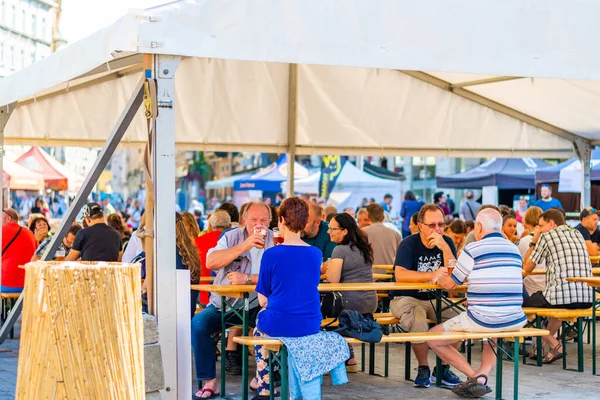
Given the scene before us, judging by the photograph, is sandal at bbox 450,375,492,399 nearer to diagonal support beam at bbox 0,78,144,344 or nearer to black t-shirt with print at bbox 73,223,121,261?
diagonal support beam at bbox 0,78,144,344

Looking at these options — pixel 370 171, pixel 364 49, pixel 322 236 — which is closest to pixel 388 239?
pixel 322 236

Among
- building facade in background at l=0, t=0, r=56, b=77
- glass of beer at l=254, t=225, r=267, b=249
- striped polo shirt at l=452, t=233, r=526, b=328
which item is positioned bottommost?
striped polo shirt at l=452, t=233, r=526, b=328

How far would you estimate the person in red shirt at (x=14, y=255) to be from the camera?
399 inches

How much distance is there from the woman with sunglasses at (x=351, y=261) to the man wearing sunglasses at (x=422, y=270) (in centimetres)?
25

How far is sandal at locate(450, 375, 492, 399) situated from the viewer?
6.92 m

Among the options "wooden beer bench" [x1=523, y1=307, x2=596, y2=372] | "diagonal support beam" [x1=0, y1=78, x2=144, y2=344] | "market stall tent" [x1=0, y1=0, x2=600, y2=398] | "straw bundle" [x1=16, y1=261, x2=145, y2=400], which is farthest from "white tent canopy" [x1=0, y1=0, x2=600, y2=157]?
"straw bundle" [x1=16, y1=261, x2=145, y2=400]

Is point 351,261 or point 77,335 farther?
point 351,261

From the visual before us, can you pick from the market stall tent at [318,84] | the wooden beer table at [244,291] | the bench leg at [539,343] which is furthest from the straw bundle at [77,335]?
the bench leg at [539,343]

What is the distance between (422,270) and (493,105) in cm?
569

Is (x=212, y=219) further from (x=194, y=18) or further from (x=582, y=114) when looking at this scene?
(x=582, y=114)

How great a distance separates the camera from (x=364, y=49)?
6.03m

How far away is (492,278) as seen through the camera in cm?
659

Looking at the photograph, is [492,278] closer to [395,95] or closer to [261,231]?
[261,231]

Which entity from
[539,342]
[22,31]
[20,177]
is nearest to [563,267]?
[539,342]
